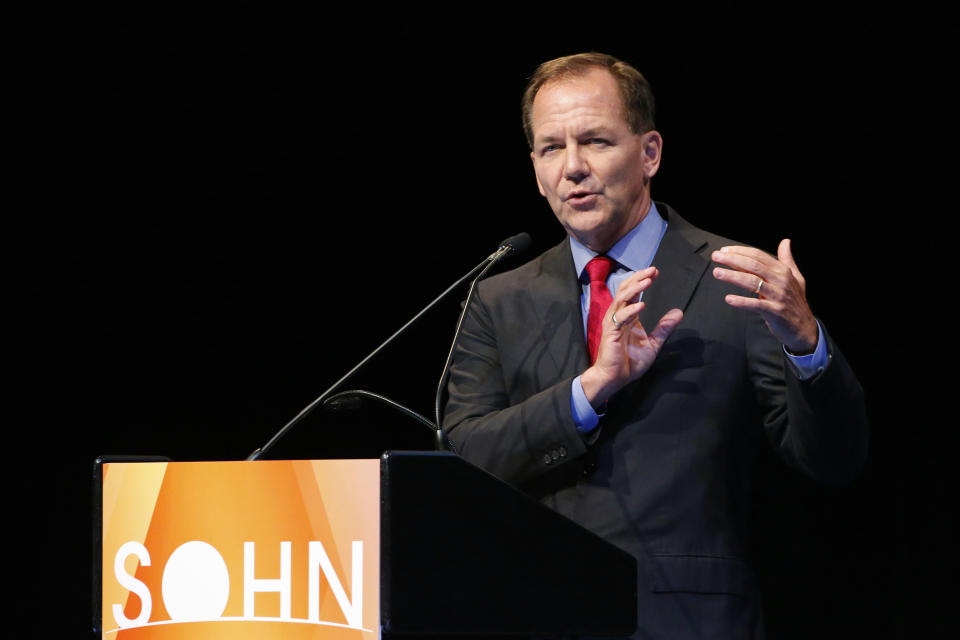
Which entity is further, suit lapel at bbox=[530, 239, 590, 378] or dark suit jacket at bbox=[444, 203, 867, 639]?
suit lapel at bbox=[530, 239, 590, 378]

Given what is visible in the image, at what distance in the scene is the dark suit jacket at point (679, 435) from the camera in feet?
6.21

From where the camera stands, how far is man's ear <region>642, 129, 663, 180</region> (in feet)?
7.54

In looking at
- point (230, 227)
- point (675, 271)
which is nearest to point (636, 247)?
point (675, 271)

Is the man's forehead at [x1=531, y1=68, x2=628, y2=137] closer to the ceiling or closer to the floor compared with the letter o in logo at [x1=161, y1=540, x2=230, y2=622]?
closer to the ceiling

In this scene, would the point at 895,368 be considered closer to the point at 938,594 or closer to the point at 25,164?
the point at 938,594

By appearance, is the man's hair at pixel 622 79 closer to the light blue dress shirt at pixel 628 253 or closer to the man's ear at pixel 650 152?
the man's ear at pixel 650 152

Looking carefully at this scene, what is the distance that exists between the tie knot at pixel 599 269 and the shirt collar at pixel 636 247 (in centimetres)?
4

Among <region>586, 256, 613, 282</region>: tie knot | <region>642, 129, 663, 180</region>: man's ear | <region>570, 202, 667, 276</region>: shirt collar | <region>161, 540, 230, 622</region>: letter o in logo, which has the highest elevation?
<region>642, 129, 663, 180</region>: man's ear

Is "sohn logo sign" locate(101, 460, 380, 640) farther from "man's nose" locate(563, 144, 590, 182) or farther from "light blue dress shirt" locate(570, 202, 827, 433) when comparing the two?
"man's nose" locate(563, 144, 590, 182)

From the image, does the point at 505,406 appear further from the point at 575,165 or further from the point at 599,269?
the point at 575,165

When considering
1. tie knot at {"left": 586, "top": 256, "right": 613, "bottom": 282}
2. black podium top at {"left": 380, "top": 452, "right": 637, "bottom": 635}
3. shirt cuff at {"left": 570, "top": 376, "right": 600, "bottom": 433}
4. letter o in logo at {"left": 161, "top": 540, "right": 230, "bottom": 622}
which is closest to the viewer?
black podium top at {"left": 380, "top": 452, "right": 637, "bottom": 635}

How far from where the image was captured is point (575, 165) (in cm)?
219

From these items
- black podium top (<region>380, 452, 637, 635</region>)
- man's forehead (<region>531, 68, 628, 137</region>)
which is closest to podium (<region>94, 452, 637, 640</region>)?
black podium top (<region>380, 452, 637, 635</region>)

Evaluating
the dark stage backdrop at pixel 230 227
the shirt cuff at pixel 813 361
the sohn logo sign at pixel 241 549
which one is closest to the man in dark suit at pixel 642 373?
the shirt cuff at pixel 813 361
